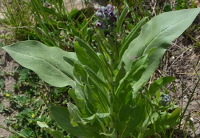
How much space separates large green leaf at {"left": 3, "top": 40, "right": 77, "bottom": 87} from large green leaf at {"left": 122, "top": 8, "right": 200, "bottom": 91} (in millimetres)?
674

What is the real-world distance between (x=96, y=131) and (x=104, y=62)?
0.79 metres

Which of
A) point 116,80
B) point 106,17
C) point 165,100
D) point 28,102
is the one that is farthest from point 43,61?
point 165,100

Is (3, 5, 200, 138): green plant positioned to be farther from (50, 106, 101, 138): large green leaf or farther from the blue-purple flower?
the blue-purple flower

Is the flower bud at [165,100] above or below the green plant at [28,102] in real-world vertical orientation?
above

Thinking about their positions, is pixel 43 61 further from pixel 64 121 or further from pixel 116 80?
pixel 116 80

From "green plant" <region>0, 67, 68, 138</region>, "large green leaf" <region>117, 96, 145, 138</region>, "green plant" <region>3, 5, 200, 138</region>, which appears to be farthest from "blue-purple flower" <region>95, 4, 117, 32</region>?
"green plant" <region>0, 67, 68, 138</region>

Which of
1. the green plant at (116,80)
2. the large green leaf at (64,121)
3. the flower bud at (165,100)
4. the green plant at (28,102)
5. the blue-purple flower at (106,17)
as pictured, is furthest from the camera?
the green plant at (28,102)

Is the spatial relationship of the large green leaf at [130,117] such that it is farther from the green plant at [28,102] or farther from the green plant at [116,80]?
the green plant at [28,102]

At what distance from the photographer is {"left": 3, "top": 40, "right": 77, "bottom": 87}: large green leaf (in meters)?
2.96

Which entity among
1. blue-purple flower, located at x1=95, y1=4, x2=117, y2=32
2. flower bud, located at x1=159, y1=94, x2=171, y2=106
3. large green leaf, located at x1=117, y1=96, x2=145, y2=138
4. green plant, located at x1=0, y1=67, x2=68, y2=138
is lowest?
green plant, located at x1=0, y1=67, x2=68, y2=138

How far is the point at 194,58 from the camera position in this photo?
369cm

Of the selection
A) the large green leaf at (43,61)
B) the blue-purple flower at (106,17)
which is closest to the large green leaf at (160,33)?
the large green leaf at (43,61)

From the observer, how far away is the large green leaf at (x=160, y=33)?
282cm

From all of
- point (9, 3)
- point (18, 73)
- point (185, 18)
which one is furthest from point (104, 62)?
point (9, 3)
